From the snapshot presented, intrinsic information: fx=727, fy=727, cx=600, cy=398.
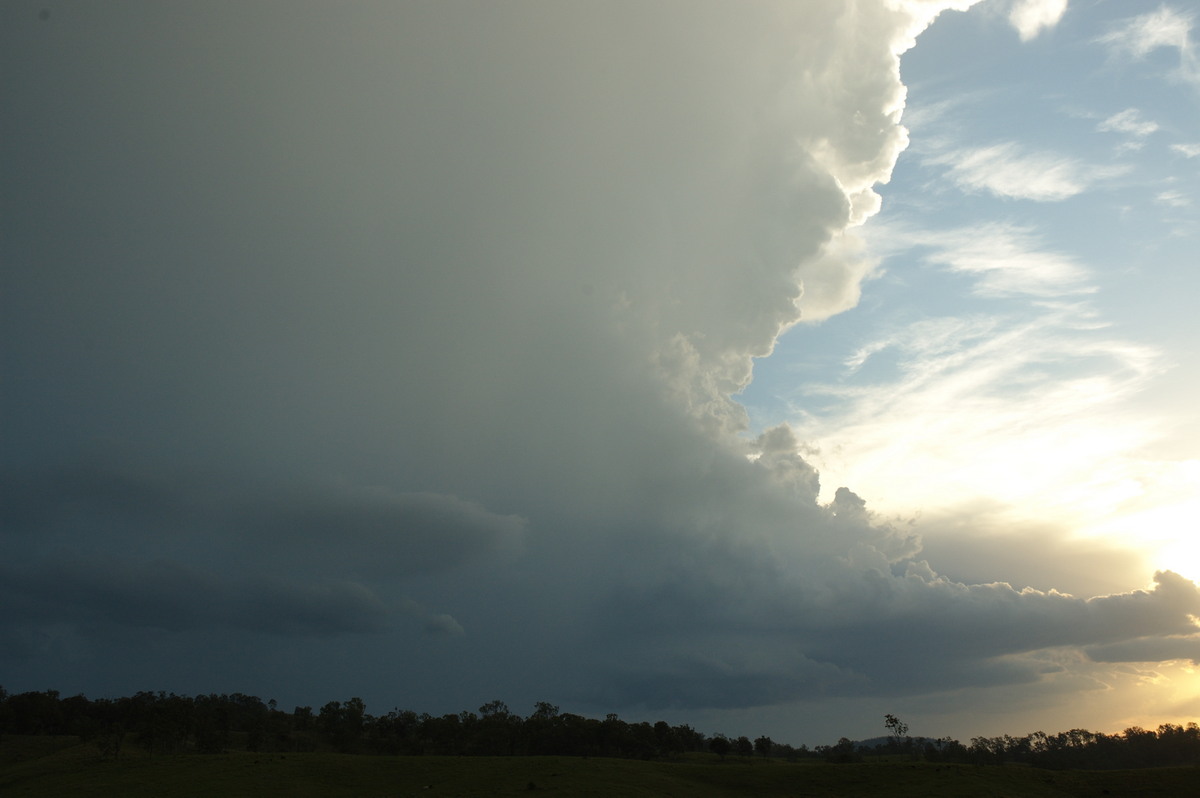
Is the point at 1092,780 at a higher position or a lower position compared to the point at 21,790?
higher

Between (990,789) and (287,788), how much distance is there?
10168 cm

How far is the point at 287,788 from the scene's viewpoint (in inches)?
4139

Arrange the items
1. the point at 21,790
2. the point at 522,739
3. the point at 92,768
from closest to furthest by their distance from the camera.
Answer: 1. the point at 21,790
2. the point at 92,768
3. the point at 522,739

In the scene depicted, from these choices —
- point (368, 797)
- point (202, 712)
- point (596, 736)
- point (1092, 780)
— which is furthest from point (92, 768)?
point (1092, 780)

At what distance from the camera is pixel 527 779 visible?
112 m

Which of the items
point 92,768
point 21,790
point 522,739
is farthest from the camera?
point 522,739

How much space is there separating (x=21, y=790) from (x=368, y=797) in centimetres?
4972

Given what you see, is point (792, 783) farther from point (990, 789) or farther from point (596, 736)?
point (596, 736)

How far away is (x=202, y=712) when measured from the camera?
631ft

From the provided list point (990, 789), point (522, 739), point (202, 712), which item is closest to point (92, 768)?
point (202, 712)

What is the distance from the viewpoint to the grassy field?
105 m

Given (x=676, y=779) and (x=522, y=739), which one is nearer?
(x=676, y=779)

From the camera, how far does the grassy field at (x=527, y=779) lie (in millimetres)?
104562

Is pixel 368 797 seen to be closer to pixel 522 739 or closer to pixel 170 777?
pixel 170 777
